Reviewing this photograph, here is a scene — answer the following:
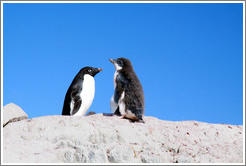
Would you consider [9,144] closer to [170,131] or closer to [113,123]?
[113,123]

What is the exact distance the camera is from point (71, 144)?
7262mm

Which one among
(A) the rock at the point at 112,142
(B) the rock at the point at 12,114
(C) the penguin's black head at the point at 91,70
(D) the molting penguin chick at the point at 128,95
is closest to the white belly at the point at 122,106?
(D) the molting penguin chick at the point at 128,95

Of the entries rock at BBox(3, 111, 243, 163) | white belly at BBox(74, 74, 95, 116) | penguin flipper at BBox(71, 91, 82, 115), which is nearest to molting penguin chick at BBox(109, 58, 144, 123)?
rock at BBox(3, 111, 243, 163)

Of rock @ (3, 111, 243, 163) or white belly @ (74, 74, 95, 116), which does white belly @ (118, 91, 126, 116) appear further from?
white belly @ (74, 74, 95, 116)

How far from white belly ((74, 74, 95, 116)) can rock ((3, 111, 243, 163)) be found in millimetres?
1235

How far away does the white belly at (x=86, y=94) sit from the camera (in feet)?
32.7

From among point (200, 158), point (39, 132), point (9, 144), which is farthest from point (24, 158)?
point (200, 158)

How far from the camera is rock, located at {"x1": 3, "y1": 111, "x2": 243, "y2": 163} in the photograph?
22.2 feet

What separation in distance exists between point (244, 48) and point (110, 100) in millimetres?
3929

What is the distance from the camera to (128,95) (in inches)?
354

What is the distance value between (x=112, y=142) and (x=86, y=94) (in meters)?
2.56

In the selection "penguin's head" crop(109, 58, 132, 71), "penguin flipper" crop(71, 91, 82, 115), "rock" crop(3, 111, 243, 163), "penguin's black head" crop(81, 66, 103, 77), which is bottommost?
"rock" crop(3, 111, 243, 163)

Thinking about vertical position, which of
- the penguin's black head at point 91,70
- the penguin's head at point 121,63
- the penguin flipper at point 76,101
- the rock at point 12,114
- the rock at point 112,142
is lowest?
the rock at point 112,142

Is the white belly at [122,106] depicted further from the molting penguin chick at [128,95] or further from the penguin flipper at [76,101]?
the penguin flipper at [76,101]
